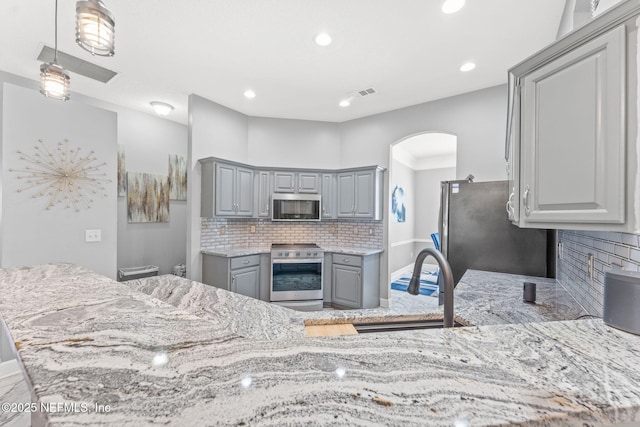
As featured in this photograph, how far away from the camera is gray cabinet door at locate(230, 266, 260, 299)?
3.47 m

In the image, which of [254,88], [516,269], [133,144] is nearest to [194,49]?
[254,88]

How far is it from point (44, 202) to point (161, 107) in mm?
1897

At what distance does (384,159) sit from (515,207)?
2.95 metres

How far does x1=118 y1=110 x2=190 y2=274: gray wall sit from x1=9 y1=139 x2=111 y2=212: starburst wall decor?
3.36 ft

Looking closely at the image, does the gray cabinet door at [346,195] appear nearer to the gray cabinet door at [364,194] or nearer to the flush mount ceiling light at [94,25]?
the gray cabinet door at [364,194]

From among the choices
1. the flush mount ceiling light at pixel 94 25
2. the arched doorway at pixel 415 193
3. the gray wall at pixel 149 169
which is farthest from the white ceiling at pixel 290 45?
the arched doorway at pixel 415 193

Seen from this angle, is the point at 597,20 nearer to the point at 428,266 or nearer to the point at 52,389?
the point at 52,389

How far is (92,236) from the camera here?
9.52 ft

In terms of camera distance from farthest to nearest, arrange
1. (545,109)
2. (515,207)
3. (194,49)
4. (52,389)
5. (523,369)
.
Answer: (194,49)
(515,207)
(545,109)
(523,369)
(52,389)

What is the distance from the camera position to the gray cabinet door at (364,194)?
13.2ft

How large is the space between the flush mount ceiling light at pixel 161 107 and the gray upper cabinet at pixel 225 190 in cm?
106

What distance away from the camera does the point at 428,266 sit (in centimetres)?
683

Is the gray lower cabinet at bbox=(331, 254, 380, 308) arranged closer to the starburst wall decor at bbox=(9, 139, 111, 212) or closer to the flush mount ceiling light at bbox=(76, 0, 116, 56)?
the starburst wall decor at bbox=(9, 139, 111, 212)

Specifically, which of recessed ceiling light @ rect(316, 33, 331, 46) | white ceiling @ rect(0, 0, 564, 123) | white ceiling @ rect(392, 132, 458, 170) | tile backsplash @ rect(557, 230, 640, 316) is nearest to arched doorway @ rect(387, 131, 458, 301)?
white ceiling @ rect(392, 132, 458, 170)
